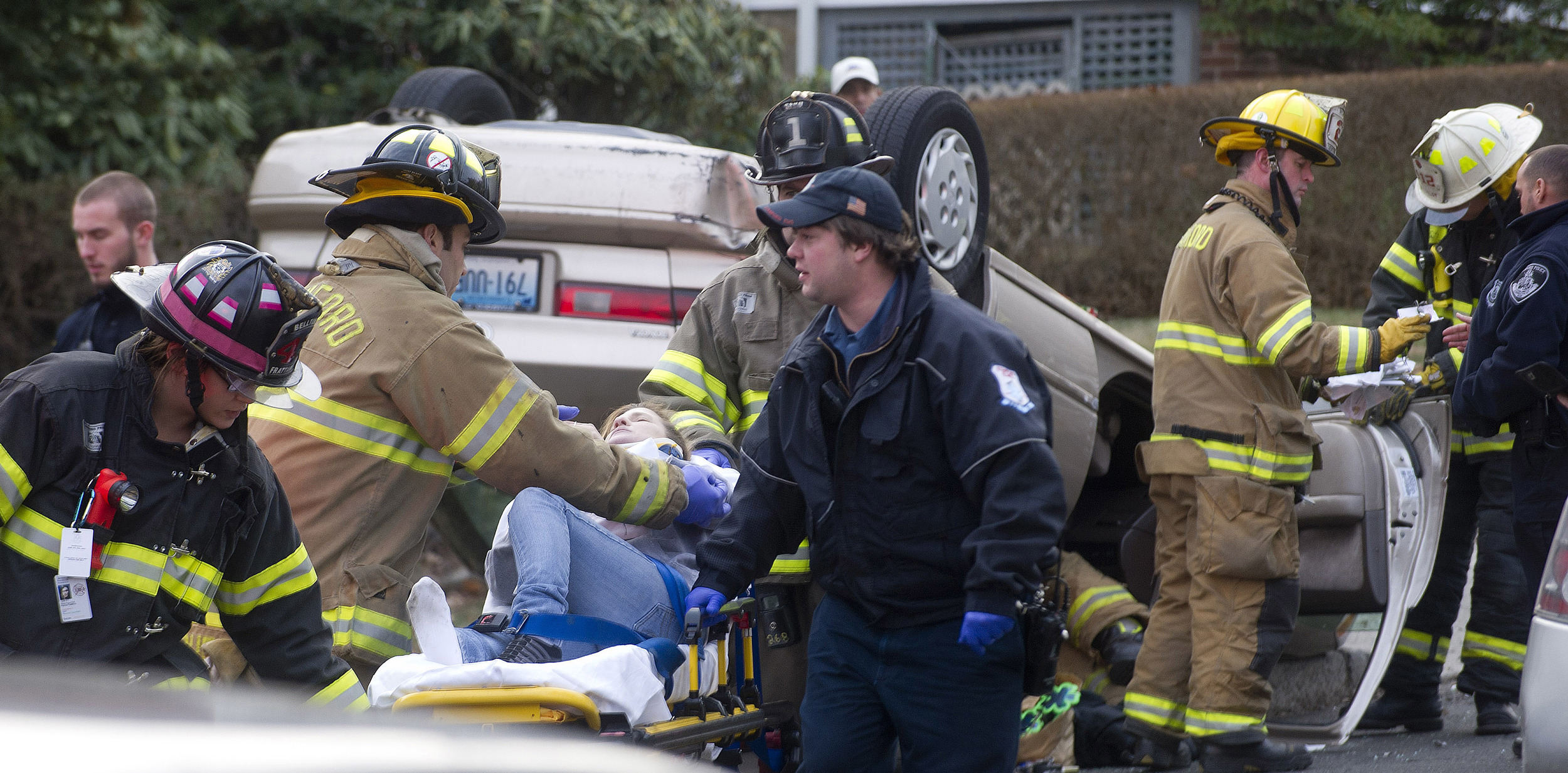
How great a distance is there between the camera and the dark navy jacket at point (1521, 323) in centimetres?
450

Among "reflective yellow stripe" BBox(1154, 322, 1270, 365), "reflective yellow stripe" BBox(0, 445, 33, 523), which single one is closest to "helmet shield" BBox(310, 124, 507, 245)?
"reflective yellow stripe" BBox(0, 445, 33, 523)

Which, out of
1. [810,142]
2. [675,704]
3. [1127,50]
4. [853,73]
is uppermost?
[1127,50]

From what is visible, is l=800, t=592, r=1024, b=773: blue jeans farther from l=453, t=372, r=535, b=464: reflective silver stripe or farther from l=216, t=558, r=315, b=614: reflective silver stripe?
l=216, t=558, r=315, b=614: reflective silver stripe

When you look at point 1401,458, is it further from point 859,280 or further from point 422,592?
point 422,592

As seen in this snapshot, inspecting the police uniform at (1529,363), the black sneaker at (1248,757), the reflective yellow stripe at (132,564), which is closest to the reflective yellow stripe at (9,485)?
the reflective yellow stripe at (132,564)

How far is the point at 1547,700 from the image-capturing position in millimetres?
3416

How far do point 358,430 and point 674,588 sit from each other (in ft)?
3.28

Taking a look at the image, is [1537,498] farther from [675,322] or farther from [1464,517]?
[675,322]

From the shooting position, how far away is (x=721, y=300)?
14.3 ft

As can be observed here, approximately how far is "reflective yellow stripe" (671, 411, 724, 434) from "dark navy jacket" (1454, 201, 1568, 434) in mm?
2394

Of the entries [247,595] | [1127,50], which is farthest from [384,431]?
[1127,50]

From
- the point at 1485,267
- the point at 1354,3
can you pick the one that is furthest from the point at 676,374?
the point at 1354,3

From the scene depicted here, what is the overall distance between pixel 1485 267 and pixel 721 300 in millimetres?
2888

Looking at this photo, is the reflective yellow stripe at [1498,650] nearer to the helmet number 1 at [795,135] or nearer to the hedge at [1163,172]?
the helmet number 1 at [795,135]
